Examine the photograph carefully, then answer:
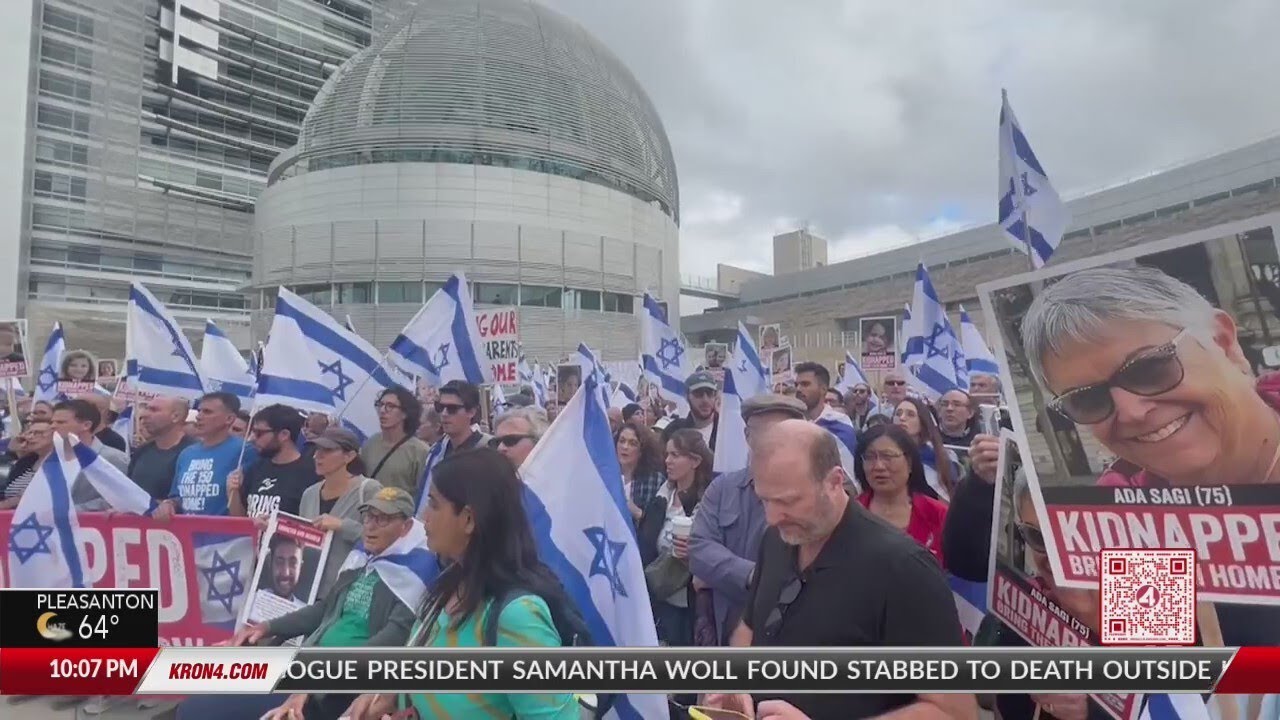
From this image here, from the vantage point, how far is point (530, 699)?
2.13m

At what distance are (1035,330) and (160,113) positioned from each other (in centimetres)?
6435

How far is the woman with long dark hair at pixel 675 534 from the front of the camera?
4.25 meters

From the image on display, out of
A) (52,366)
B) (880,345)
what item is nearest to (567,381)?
(880,345)

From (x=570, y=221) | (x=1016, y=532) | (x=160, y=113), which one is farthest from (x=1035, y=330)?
(x=160, y=113)

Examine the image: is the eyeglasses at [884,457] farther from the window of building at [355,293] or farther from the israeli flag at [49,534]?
the window of building at [355,293]

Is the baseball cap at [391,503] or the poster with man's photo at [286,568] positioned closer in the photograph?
the baseball cap at [391,503]

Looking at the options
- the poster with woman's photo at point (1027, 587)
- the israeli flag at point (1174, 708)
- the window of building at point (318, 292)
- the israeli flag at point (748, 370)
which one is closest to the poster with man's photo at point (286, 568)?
the poster with woman's photo at point (1027, 587)

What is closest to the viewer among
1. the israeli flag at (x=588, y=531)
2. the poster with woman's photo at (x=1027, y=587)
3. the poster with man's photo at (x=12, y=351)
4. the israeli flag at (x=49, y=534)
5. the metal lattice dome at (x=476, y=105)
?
the poster with woman's photo at (x=1027, y=587)

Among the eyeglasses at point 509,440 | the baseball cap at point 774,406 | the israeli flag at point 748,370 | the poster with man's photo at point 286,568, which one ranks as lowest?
the poster with man's photo at point 286,568

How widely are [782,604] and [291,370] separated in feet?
16.1

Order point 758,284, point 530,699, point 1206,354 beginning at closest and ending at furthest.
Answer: point 1206,354
point 530,699
point 758,284

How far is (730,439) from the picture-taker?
5062 mm

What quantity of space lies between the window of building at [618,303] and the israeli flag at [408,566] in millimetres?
38928

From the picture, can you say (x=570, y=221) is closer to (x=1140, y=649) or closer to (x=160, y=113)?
(x=160, y=113)
